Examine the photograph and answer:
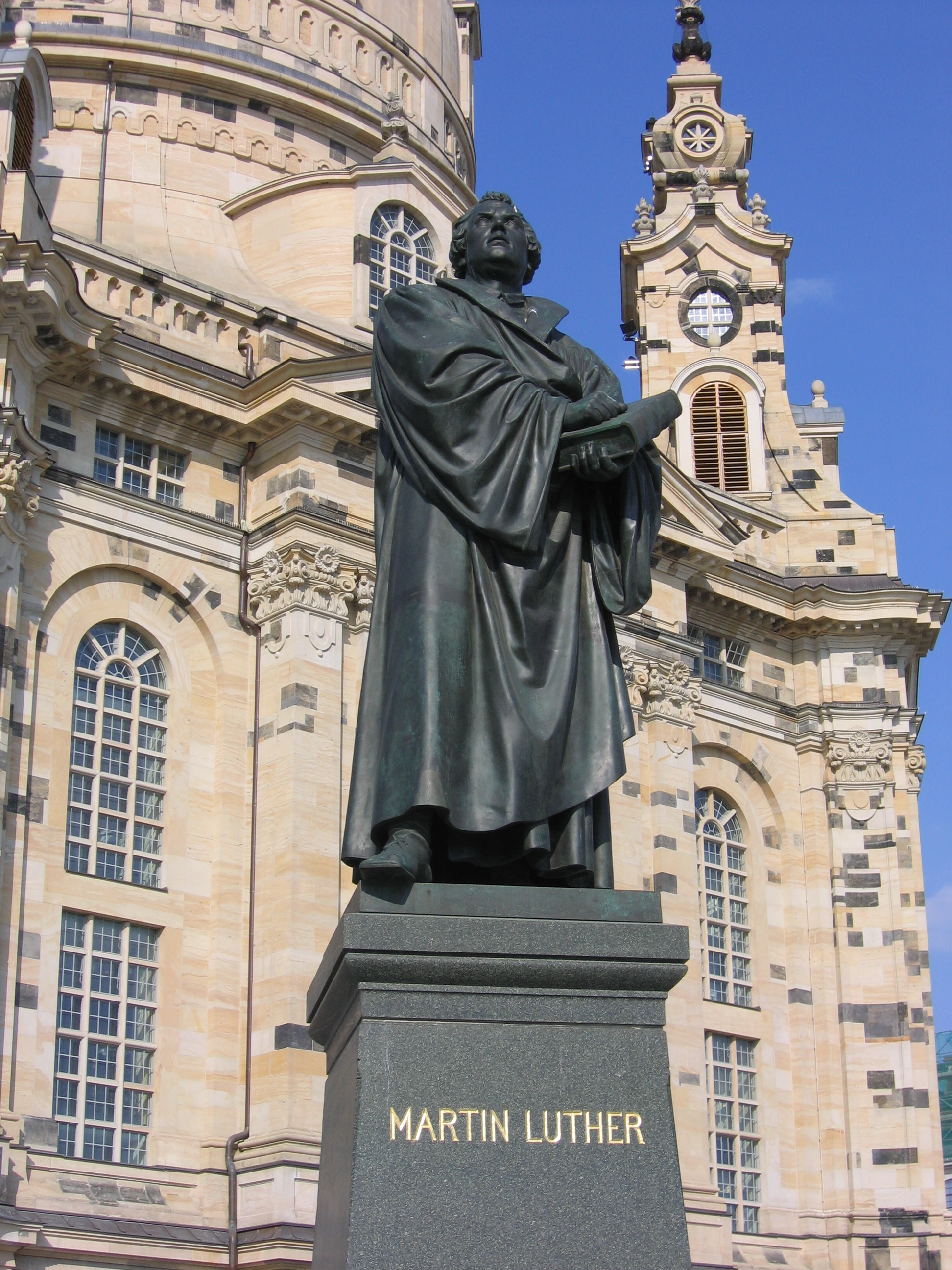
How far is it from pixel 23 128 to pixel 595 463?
25.6 m

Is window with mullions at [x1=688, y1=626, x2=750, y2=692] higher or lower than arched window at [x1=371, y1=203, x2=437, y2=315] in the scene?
lower

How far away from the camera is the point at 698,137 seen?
42.2 meters

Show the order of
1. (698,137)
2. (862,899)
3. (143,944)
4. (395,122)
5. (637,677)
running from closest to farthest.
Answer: (143,944)
(637,677)
(862,899)
(395,122)
(698,137)

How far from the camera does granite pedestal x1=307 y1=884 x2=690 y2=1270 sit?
569 centimetres

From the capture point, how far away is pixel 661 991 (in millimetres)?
6195

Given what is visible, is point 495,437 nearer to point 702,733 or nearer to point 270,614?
point 270,614

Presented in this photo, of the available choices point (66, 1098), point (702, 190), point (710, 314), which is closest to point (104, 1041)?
point (66, 1098)

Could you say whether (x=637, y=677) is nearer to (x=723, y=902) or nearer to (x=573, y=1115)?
(x=723, y=902)

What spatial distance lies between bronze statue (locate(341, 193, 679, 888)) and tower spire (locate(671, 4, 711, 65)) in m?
39.1

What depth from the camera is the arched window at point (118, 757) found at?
80.3 feet

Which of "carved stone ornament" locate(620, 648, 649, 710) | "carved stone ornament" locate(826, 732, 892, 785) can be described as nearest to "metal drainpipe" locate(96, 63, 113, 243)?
"carved stone ornament" locate(620, 648, 649, 710)

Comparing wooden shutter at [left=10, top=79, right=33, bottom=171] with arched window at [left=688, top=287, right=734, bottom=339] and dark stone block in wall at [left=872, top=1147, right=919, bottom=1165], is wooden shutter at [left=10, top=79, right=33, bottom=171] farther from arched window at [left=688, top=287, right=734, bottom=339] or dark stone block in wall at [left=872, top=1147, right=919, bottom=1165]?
dark stone block in wall at [left=872, top=1147, right=919, bottom=1165]

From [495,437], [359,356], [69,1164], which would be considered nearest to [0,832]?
[69,1164]

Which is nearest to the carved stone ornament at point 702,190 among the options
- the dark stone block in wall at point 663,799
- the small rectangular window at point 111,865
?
the dark stone block in wall at point 663,799
